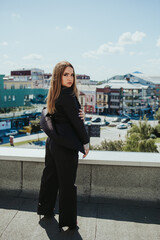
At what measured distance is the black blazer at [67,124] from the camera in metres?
1.32

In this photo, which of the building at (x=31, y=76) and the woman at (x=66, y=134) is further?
the building at (x=31, y=76)

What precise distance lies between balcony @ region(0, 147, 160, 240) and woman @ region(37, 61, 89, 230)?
0.55 feet

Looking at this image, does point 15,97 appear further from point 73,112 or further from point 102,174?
point 73,112

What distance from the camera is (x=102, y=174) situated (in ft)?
5.58

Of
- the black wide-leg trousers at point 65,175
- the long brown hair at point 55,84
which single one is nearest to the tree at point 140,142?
the black wide-leg trousers at point 65,175

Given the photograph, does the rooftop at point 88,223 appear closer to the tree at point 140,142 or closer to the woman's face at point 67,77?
the woman's face at point 67,77

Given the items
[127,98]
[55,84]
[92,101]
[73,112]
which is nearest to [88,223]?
[73,112]

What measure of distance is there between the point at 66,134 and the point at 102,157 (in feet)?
1.49

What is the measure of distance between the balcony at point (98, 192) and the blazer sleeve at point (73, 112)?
1.17 ft

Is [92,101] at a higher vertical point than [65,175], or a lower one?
lower

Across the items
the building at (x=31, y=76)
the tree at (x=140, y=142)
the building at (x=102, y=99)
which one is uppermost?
the building at (x=31, y=76)

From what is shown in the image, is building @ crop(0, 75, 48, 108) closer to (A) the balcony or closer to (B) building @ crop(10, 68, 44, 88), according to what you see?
(B) building @ crop(10, 68, 44, 88)

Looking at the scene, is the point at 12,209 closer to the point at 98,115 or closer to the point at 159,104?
the point at 98,115

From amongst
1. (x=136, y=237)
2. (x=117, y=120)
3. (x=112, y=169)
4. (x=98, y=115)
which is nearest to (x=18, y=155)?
(x=112, y=169)
